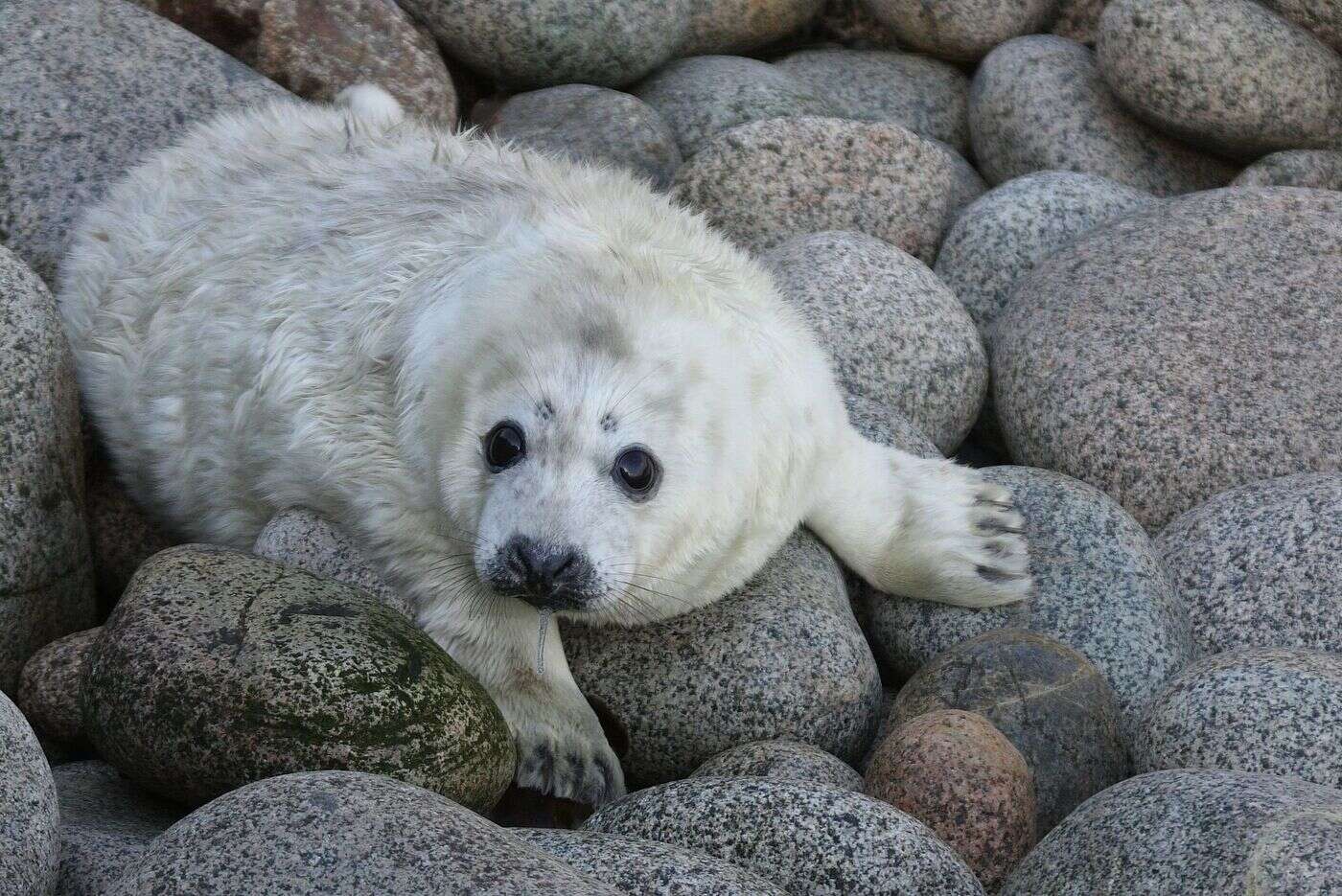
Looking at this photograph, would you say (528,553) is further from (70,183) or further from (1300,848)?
(70,183)

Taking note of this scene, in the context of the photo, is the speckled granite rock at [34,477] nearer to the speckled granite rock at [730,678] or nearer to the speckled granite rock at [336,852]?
the speckled granite rock at [730,678]

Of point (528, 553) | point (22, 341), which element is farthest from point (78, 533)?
point (528, 553)

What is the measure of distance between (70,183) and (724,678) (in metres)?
2.87

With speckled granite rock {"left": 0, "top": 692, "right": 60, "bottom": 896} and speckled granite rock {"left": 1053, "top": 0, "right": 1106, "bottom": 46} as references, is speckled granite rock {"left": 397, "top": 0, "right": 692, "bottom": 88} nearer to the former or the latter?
speckled granite rock {"left": 1053, "top": 0, "right": 1106, "bottom": 46}

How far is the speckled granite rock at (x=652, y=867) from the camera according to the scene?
8.96 ft

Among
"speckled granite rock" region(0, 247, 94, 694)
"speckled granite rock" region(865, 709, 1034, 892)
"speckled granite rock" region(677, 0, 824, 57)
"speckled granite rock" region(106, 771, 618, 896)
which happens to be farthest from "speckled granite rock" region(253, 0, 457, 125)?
"speckled granite rock" region(106, 771, 618, 896)

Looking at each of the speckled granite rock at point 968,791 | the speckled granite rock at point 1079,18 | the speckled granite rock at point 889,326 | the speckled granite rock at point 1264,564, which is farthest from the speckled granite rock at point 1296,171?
the speckled granite rock at point 968,791

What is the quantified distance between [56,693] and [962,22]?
5019 mm

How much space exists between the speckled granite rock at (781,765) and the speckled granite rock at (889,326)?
1701 mm

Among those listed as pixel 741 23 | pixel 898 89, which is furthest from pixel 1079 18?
pixel 741 23

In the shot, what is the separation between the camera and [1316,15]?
635cm

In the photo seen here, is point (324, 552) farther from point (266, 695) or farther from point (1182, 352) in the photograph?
point (1182, 352)

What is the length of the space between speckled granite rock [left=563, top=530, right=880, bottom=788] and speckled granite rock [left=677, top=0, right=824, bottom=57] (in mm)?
3707

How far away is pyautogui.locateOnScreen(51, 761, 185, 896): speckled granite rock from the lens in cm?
293
